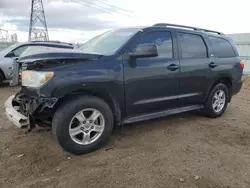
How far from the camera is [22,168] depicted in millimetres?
3029

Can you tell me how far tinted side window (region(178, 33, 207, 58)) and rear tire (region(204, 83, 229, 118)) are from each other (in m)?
0.84

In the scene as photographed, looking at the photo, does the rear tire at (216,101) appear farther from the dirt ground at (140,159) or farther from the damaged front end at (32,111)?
the damaged front end at (32,111)

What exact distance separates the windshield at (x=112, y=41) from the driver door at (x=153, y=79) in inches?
7.7

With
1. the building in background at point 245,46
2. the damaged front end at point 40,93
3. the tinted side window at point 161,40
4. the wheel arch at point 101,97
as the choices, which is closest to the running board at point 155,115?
the wheel arch at point 101,97

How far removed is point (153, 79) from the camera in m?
3.94

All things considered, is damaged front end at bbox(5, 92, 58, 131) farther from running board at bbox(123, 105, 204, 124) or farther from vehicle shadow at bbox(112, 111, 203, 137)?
vehicle shadow at bbox(112, 111, 203, 137)

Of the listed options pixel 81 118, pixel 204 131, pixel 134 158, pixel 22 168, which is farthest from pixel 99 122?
pixel 204 131

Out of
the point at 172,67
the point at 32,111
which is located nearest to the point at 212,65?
the point at 172,67

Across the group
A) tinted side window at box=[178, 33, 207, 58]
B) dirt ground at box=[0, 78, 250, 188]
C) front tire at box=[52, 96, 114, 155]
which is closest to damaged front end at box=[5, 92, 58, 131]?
front tire at box=[52, 96, 114, 155]

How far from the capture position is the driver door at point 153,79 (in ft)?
12.2

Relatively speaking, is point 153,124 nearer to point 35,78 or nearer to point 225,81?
point 225,81

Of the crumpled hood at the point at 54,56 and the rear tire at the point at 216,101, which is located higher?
the crumpled hood at the point at 54,56

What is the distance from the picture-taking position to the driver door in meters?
3.71

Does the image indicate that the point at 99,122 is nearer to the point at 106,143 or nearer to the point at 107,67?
the point at 106,143
